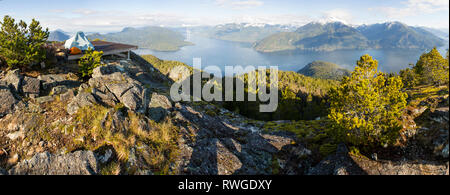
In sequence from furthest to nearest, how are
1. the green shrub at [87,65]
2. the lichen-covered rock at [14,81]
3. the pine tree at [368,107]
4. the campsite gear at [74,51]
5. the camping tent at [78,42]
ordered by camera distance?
the camping tent at [78,42] < the campsite gear at [74,51] < the green shrub at [87,65] < the lichen-covered rock at [14,81] < the pine tree at [368,107]

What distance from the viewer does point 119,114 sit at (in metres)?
13.7

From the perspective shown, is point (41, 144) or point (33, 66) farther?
point (33, 66)

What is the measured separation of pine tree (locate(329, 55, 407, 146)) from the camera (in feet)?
39.2

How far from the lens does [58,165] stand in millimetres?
9875

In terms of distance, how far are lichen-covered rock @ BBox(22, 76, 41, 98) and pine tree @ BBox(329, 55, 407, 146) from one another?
2198cm

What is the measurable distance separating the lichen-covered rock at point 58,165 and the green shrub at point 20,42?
13.3 meters

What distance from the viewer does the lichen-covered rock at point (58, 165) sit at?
9.51 m

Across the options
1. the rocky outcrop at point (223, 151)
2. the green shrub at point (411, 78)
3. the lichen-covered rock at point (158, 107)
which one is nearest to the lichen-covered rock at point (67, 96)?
the lichen-covered rock at point (158, 107)

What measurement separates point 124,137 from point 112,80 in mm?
9697

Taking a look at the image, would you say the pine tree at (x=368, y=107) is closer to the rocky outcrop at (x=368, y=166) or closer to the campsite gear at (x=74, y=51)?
the rocky outcrop at (x=368, y=166)

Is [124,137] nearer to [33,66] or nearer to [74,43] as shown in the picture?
[33,66]

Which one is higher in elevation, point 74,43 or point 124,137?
point 74,43
